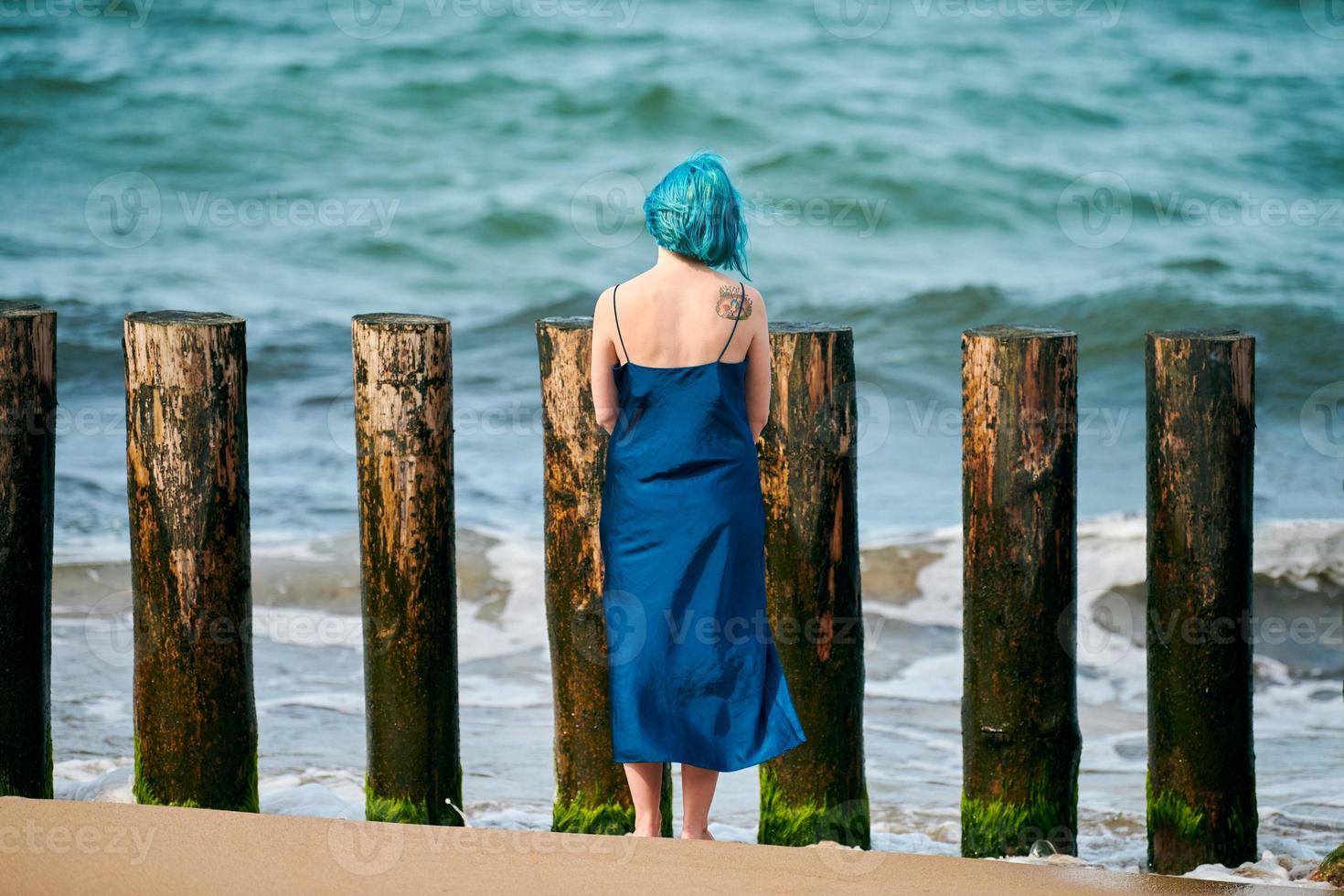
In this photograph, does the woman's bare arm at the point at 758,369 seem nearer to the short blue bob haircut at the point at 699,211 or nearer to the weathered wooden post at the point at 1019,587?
the short blue bob haircut at the point at 699,211

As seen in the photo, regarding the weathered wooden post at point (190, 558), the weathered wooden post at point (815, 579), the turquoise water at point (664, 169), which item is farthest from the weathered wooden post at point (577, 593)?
the turquoise water at point (664, 169)

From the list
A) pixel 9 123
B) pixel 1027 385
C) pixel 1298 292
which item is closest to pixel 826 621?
pixel 1027 385

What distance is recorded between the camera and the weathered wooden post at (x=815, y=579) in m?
3.80

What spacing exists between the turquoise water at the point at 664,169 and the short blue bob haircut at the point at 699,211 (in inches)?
274

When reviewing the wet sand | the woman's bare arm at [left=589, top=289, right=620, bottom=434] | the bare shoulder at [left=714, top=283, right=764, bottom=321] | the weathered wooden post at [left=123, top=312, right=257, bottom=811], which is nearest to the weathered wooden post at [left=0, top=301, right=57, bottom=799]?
the weathered wooden post at [left=123, top=312, right=257, bottom=811]

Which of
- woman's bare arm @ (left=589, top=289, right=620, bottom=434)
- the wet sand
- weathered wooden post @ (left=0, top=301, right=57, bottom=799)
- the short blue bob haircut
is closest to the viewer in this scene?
the wet sand

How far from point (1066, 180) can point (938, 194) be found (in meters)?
1.43

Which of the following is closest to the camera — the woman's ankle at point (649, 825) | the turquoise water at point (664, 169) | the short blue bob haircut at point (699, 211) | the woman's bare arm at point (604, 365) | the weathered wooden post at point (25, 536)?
the short blue bob haircut at point (699, 211)

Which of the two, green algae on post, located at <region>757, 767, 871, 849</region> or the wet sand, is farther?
green algae on post, located at <region>757, 767, 871, 849</region>

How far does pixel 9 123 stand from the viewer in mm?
17406

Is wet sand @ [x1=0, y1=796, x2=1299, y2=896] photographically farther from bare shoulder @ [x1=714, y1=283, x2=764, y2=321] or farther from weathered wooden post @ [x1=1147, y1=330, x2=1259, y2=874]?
bare shoulder @ [x1=714, y1=283, x2=764, y2=321]

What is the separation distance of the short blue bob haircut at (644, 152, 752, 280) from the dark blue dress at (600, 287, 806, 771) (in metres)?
0.22

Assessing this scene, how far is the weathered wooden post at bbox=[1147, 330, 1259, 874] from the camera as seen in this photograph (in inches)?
149

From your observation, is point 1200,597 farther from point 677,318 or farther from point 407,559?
point 407,559
